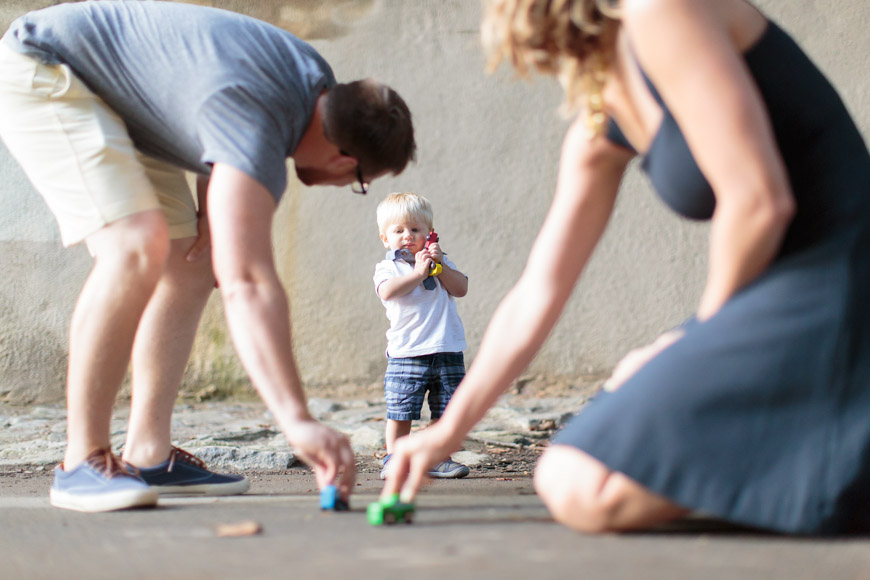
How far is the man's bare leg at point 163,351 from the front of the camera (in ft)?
8.20

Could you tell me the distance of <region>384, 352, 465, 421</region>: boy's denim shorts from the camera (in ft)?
11.2

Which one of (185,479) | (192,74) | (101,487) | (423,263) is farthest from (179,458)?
(423,263)

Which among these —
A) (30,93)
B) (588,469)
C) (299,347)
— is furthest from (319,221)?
(588,469)

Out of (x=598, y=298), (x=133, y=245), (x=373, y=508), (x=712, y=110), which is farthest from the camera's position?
(x=598, y=298)

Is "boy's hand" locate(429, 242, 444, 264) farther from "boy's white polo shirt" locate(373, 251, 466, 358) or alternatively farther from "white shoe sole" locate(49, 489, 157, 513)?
"white shoe sole" locate(49, 489, 157, 513)

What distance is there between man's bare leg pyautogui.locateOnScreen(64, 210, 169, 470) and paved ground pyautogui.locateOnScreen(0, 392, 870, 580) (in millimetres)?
230

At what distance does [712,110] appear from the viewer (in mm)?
1457

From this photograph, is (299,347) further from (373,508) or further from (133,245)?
(373,508)

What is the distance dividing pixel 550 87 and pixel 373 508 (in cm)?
385

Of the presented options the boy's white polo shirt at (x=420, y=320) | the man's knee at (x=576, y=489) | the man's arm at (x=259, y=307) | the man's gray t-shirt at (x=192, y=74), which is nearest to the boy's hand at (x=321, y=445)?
the man's arm at (x=259, y=307)

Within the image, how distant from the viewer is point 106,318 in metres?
2.18

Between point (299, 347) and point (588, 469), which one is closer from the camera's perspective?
point (588, 469)

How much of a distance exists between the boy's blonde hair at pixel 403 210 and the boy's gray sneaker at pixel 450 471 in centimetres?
107

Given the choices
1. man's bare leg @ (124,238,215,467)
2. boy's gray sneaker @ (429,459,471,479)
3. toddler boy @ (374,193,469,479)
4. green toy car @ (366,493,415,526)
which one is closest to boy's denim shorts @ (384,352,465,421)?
toddler boy @ (374,193,469,479)
